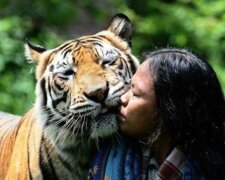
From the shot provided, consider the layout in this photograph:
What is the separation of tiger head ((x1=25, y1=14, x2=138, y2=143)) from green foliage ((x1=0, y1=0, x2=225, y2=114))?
2.63m

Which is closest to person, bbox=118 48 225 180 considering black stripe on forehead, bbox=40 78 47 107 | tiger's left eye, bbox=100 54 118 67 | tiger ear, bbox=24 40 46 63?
tiger's left eye, bbox=100 54 118 67

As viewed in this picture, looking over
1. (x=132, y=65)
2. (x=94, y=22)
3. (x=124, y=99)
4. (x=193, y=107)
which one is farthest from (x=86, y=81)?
(x=94, y=22)

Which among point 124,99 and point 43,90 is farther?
point 43,90

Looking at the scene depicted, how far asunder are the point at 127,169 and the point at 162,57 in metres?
0.40

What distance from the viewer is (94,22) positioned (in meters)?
9.33

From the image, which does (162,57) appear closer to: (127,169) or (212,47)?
(127,169)

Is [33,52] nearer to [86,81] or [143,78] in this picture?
[86,81]

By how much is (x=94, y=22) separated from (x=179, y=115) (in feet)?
22.2

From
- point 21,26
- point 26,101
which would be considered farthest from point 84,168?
point 21,26

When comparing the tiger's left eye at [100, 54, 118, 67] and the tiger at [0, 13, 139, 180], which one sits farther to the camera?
the tiger's left eye at [100, 54, 118, 67]

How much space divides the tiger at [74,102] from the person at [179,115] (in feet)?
0.43

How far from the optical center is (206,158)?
2.63 metres

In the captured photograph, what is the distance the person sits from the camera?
2617mm

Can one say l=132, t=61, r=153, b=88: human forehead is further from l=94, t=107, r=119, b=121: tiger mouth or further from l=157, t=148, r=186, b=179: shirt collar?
l=157, t=148, r=186, b=179: shirt collar
